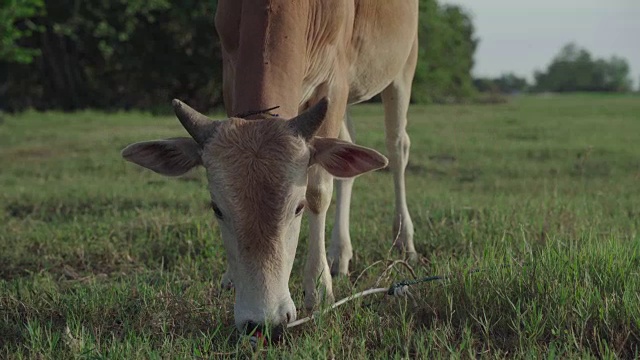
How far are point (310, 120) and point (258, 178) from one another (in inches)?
13.2

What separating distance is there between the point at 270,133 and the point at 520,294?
116cm

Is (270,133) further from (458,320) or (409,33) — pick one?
(409,33)

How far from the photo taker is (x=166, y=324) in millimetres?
3170

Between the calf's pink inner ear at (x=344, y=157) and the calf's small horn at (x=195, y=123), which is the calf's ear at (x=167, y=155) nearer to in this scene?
the calf's small horn at (x=195, y=123)

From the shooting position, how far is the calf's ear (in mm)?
3336

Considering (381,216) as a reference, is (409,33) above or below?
above

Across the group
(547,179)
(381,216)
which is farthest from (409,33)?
Answer: (547,179)

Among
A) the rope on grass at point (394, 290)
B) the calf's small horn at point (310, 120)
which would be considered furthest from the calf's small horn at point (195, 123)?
the rope on grass at point (394, 290)

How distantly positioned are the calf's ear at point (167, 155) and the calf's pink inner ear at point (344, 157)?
1.61 ft

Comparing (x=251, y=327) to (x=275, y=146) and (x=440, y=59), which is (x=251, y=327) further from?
(x=440, y=59)

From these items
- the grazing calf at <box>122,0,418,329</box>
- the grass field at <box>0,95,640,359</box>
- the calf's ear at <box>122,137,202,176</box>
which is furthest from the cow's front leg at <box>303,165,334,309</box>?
the calf's ear at <box>122,137,202,176</box>

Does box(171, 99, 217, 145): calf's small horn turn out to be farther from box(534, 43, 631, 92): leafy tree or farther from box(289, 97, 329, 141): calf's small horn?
box(534, 43, 631, 92): leafy tree

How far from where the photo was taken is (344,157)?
341cm

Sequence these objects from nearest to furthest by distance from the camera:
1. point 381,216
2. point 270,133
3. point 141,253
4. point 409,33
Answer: point 270,133 < point 141,253 < point 409,33 < point 381,216
